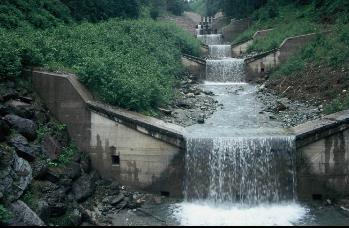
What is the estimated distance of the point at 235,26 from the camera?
37656 millimetres

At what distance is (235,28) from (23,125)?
92.7 feet

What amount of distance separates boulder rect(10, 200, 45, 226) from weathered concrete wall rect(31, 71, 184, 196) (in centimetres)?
401

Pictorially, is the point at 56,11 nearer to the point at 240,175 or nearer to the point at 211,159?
the point at 211,159

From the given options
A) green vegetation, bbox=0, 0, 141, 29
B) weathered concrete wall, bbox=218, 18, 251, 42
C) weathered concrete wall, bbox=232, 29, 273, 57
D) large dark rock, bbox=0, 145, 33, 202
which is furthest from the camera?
weathered concrete wall, bbox=218, 18, 251, 42

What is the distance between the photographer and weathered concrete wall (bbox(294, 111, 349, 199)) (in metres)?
13.0

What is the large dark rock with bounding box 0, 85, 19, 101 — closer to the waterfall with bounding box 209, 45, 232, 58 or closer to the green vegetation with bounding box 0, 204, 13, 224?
the green vegetation with bounding box 0, 204, 13, 224

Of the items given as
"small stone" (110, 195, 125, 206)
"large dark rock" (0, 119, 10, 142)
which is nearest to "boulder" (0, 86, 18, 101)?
"large dark rock" (0, 119, 10, 142)

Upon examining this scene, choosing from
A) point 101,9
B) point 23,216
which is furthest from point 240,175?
point 101,9

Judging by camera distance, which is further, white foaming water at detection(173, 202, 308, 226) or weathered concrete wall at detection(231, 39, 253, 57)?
weathered concrete wall at detection(231, 39, 253, 57)

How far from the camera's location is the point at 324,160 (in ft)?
42.9

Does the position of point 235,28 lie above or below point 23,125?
above

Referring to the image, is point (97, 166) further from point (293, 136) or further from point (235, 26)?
point (235, 26)

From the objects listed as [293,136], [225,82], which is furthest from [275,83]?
[293,136]

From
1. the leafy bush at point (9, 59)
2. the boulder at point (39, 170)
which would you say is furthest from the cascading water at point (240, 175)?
the leafy bush at point (9, 59)
